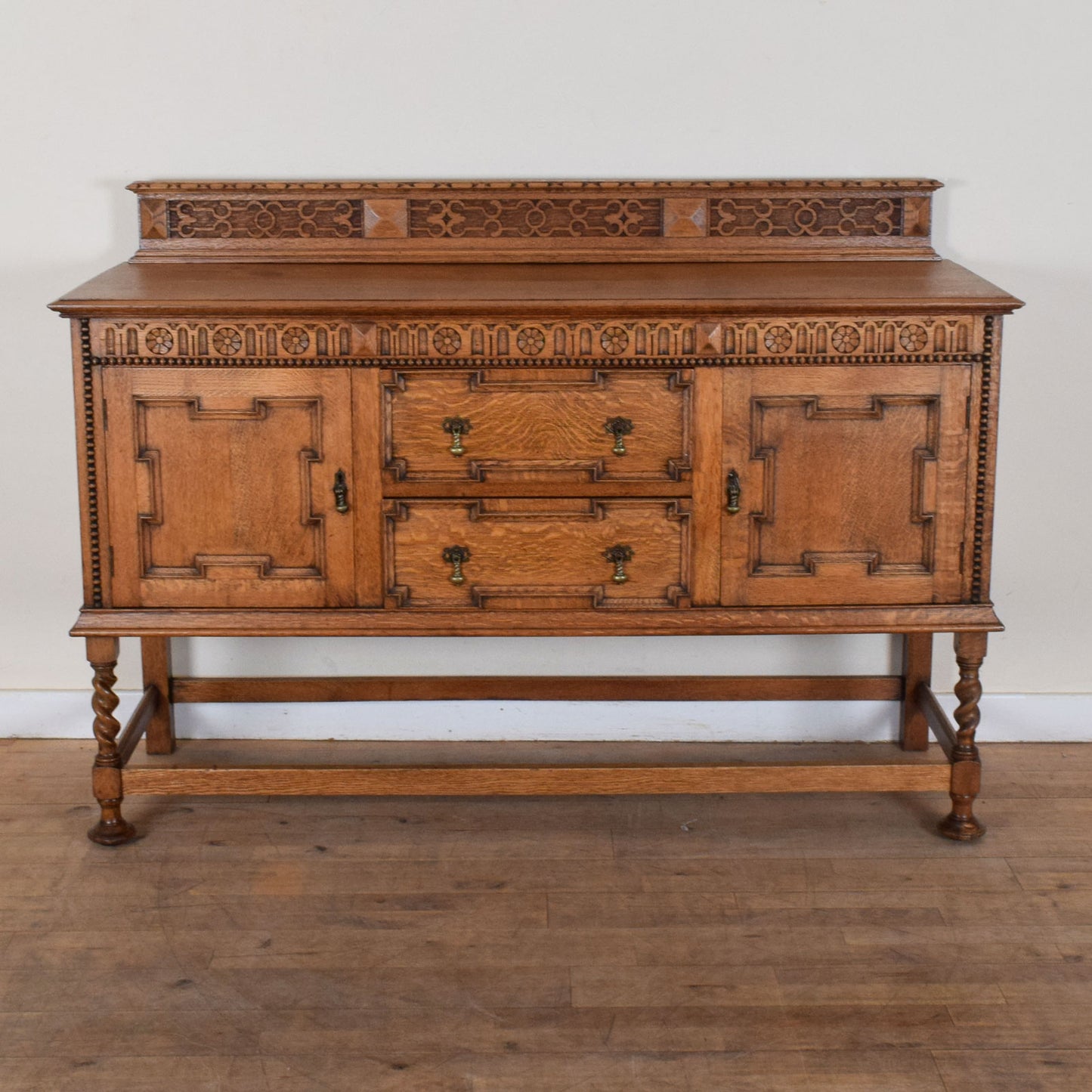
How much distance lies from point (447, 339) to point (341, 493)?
374 mm

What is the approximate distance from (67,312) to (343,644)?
3.86ft

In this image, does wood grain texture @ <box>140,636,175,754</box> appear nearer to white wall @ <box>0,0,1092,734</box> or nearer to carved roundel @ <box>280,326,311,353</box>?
white wall @ <box>0,0,1092,734</box>

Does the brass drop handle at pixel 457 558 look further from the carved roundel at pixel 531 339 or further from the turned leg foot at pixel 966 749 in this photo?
the turned leg foot at pixel 966 749

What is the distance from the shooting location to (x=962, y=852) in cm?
311

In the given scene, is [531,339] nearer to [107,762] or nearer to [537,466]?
[537,466]

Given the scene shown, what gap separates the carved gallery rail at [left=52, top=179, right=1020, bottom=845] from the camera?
2.82 metres

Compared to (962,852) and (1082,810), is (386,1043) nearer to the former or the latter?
(962,852)

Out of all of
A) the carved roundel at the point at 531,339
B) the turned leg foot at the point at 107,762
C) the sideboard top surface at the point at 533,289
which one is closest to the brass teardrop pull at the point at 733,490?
the sideboard top surface at the point at 533,289

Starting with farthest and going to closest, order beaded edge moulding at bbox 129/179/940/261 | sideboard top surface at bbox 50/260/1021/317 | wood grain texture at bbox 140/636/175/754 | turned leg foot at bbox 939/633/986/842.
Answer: wood grain texture at bbox 140/636/175/754 → beaded edge moulding at bbox 129/179/940/261 → turned leg foot at bbox 939/633/986/842 → sideboard top surface at bbox 50/260/1021/317

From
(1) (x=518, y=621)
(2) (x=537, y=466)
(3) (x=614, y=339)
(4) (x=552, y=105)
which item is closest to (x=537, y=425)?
(2) (x=537, y=466)

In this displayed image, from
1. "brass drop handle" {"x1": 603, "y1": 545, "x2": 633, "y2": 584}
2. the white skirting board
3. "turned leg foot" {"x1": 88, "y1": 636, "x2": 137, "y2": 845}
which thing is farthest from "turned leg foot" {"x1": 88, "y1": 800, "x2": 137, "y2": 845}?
"brass drop handle" {"x1": 603, "y1": 545, "x2": 633, "y2": 584}

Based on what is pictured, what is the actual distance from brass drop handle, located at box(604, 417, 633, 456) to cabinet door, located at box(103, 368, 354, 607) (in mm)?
523

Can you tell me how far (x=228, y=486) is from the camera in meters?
2.88

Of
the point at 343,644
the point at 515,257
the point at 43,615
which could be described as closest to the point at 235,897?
the point at 343,644
